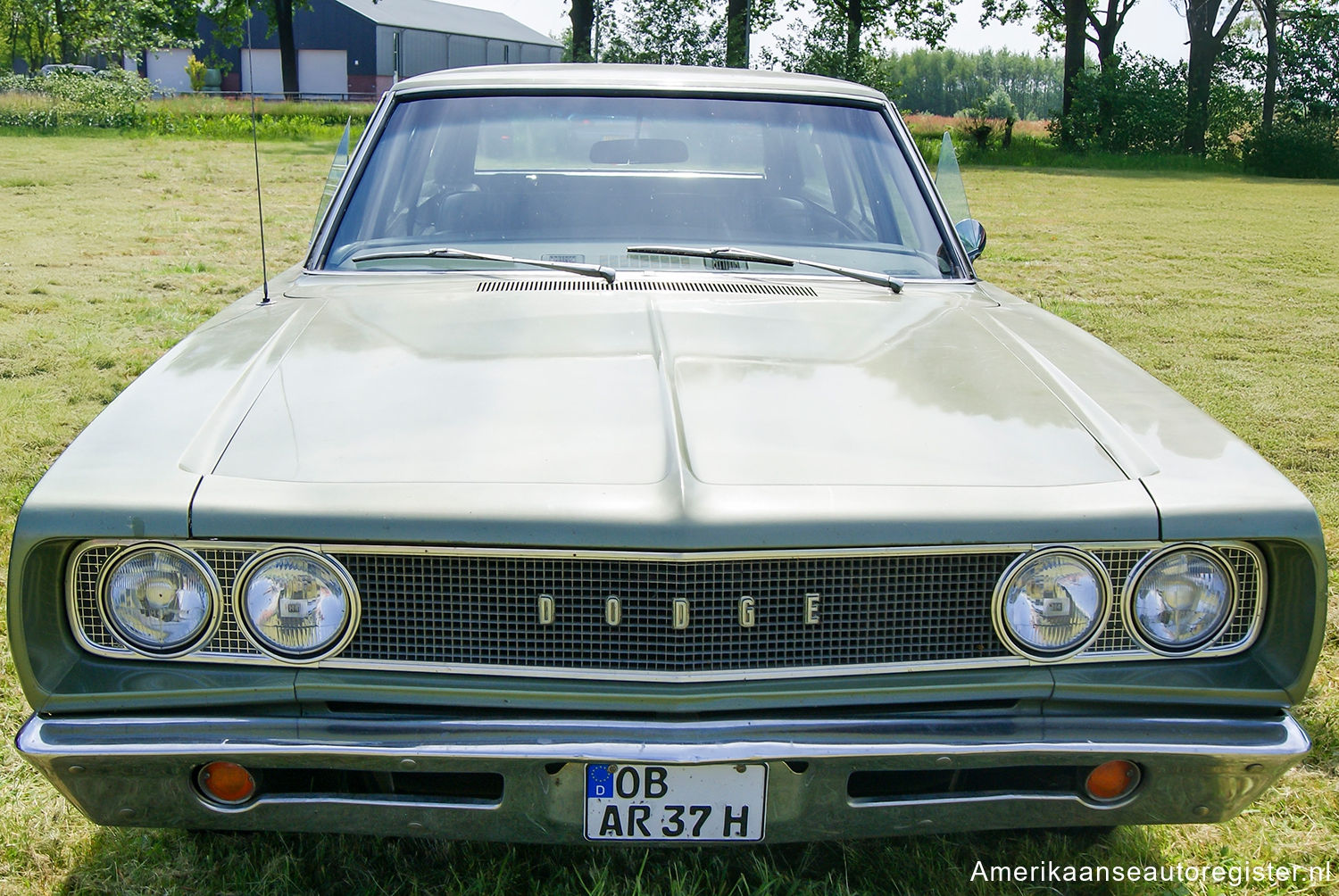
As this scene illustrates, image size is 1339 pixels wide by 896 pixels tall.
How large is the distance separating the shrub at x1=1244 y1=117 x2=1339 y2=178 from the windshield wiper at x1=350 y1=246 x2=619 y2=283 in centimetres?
2627

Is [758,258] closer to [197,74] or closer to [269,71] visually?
[197,74]

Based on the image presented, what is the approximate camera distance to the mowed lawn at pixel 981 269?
225 cm

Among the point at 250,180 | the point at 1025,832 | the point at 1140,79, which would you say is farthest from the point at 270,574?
the point at 1140,79

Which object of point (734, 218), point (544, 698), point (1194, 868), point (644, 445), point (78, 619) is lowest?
point (1194, 868)

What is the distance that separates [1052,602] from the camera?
185 centimetres

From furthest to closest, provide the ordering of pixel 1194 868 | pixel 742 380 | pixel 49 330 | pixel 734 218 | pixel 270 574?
pixel 49 330
pixel 734 218
pixel 1194 868
pixel 742 380
pixel 270 574

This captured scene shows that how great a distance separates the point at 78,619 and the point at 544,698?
2.45 ft

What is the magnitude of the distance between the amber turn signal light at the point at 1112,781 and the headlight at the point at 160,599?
1.44 metres

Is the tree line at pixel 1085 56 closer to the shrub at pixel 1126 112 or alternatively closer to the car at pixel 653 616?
the shrub at pixel 1126 112

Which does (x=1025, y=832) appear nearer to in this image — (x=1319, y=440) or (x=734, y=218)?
(x=734, y=218)

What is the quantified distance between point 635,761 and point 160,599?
786mm

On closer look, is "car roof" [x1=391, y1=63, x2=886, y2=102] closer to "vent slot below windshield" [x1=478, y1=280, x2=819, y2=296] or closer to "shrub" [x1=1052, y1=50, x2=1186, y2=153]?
"vent slot below windshield" [x1=478, y1=280, x2=819, y2=296]

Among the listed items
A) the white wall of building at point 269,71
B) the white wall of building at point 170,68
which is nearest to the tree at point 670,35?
the white wall of building at point 269,71

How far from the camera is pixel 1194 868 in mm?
2344
